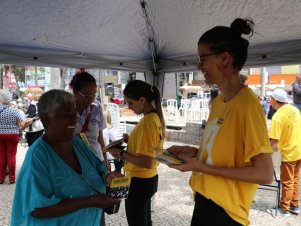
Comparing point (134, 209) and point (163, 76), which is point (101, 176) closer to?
point (134, 209)

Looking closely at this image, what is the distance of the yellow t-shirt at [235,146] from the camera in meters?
1.40

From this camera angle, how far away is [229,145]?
147 centimetres

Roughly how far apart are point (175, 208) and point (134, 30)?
279 centimetres

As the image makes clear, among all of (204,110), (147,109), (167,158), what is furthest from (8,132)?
(204,110)

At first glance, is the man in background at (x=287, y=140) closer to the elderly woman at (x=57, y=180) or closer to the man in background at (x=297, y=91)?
the man in background at (x=297, y=91)

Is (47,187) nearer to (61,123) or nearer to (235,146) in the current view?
(61,123)

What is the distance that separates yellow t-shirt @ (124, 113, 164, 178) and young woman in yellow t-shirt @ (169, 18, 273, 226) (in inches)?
34.5

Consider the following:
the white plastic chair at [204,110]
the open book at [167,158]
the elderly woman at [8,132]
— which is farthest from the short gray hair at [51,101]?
the white plastic chair at [204,110]

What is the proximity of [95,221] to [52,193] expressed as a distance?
1.26 ft

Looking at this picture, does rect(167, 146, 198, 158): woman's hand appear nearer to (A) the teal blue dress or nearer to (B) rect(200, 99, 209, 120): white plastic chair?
(A) the teal blue dress

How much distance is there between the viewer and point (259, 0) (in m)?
2.65

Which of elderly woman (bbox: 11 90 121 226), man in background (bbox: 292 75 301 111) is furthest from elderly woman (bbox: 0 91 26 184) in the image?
man in background (bbox: 292 75 301 111)

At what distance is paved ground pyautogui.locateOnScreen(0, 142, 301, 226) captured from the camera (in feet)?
13.9

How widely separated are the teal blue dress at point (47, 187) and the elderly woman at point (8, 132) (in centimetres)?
508
